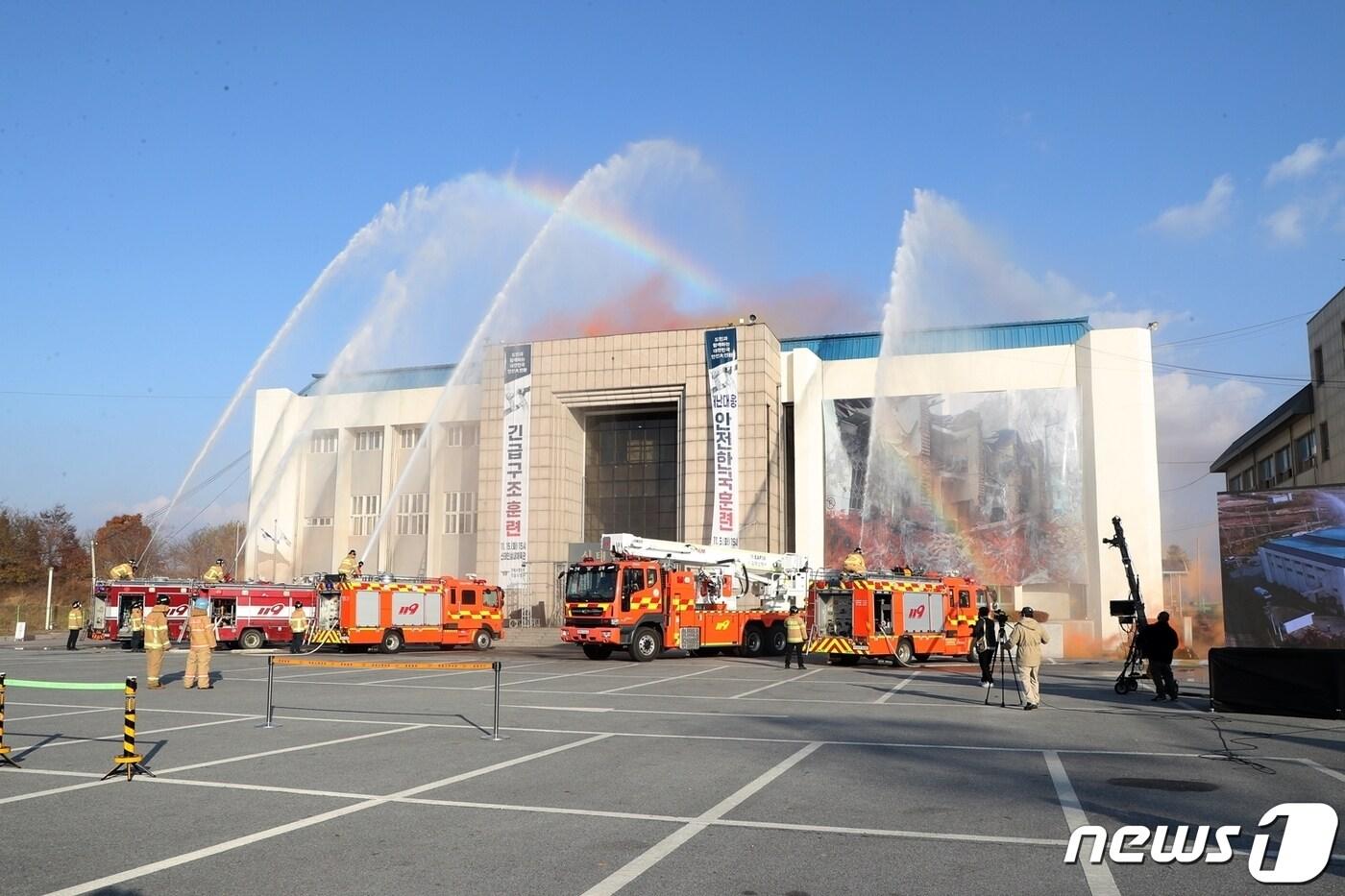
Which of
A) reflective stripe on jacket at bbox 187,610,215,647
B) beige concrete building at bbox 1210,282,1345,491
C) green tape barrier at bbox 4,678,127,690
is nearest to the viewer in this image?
green tape barrier at bbox 4,678,127,690

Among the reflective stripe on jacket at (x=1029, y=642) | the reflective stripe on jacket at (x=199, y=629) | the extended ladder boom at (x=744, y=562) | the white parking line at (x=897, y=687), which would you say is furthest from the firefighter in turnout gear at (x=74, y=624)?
the reflective stripe on jacket at (x=1029, y=642)

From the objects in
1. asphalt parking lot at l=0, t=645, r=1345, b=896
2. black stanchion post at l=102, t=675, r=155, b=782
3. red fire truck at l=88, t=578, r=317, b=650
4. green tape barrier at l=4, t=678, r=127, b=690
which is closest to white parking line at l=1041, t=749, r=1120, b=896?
asphalt parking lot at l=0, t=645, r=1345, b=896

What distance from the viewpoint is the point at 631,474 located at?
61562 mm

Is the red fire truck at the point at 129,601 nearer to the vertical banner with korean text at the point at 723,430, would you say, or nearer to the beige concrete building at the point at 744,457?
the beige concrete building at the point at 744,457

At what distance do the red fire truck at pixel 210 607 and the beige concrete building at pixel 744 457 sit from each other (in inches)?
327

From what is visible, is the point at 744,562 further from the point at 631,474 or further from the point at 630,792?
the point at 631,474

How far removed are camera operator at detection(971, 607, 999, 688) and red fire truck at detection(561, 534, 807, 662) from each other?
335 inches

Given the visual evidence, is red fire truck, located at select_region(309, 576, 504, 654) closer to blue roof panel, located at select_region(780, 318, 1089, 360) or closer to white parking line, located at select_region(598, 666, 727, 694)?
white parking line, located at select_region(598, 666, 727, 694)

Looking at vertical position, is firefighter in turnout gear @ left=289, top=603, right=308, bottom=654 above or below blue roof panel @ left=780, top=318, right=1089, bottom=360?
below

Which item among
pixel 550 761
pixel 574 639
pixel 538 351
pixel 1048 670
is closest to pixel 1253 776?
pixel 550 761

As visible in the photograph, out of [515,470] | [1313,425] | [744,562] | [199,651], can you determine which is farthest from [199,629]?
[1313,425]

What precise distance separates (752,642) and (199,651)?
1895 centimetres

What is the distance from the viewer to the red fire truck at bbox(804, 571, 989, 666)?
29.8m

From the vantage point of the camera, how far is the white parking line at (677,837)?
21.2ft
